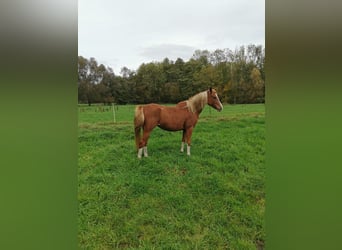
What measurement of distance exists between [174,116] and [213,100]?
0.21 metres

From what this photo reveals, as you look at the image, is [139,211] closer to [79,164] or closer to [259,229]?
[79,164]

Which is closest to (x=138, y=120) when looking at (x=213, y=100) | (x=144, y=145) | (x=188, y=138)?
(x=144, y=145)

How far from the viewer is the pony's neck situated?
4.95ft

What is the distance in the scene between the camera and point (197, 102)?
1512mm

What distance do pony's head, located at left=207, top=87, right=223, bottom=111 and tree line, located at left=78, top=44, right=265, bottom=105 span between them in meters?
0.02

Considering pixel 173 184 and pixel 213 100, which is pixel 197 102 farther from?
pixel 173 184

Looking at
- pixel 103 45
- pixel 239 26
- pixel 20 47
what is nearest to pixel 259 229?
pixel 239 26

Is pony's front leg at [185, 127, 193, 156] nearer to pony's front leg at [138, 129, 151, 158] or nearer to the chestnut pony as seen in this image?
the chestnut pony

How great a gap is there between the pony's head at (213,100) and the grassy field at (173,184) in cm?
4

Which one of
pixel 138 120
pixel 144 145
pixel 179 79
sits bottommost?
pixel 144 145

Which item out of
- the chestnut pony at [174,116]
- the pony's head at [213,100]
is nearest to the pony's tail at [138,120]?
the chestnut pony at [174,116]

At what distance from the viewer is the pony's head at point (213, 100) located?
150cm

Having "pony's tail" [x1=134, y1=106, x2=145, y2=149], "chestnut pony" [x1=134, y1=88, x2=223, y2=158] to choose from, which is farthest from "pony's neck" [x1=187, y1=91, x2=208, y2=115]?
"pony's tail" [x1=134, y1=106, x2=145, y2=149]

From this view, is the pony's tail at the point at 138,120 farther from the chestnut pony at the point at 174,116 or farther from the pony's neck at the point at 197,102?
the pony's neck at the point at 197,102
